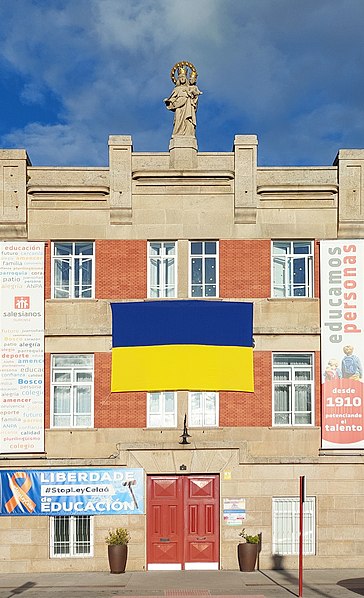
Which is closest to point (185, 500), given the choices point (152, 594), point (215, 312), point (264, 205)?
point (152, 594)

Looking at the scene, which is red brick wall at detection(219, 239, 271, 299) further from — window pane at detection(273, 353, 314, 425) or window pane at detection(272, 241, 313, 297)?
window pane at detection(273, 353, 314, 425)

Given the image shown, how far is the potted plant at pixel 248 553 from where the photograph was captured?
26125 mm

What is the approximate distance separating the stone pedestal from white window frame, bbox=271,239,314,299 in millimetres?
3830

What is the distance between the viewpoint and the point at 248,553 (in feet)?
85.7

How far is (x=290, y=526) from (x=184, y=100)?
566 inches

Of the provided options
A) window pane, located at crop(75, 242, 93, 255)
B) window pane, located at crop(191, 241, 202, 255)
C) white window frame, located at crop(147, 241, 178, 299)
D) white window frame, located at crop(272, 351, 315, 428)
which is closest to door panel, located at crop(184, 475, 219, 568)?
white window frame, located at crop(272, 351, 315, 428)

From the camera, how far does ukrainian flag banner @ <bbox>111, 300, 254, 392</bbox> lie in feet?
88.0

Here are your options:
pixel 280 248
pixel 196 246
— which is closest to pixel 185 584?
pixel 196 246

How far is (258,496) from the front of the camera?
26922 millimetres

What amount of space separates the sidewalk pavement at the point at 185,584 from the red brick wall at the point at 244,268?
870 cm

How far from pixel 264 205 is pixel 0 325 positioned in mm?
9425

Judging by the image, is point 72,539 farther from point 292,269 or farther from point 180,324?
point 292,269

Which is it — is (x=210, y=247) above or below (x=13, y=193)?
below

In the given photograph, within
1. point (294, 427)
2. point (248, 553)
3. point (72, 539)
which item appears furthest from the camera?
point (294, 427)
